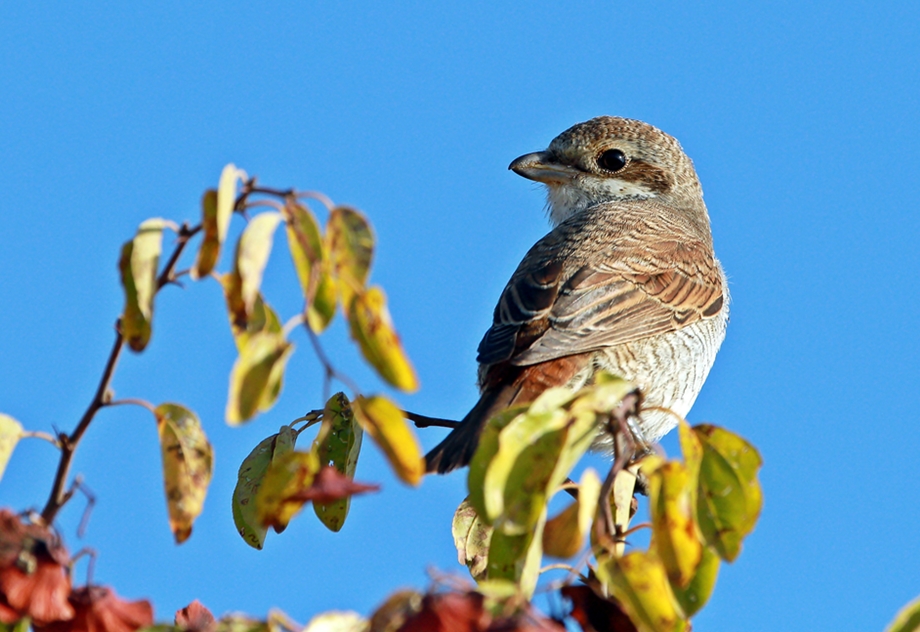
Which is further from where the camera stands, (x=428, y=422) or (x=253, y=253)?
(x=428, y=422)

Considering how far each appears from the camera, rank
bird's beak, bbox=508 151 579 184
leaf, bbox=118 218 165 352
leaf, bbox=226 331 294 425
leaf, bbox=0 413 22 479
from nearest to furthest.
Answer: leaf, bbox=226 331 294 425 → leaf, bbox=118 218 165 352 → leaf, bbox=0 413 22 479 → bird's beak, bbox=508 151 579 184

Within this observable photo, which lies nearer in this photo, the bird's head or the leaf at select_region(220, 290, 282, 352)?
the leaf at select_region(220, 290, 282, 352)

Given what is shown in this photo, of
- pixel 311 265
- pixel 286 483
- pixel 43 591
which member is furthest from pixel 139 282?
pixel 43 591

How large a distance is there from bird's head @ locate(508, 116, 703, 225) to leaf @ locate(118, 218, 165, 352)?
4520mm

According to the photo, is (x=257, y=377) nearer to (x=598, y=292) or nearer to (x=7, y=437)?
(x=7, y=437)

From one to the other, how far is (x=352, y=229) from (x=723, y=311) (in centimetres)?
386

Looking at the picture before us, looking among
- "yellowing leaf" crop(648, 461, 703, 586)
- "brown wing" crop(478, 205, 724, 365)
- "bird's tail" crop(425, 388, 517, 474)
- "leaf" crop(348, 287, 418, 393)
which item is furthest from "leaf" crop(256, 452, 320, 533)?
"brown wing" crop(478, 205, 724, 365)

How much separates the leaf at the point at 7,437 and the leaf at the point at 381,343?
22.9 inches

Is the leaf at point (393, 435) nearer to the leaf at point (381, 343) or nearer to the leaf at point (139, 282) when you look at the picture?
the leaf at point (381, 343)

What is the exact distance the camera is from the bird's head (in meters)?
6.14

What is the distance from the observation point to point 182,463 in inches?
74.5

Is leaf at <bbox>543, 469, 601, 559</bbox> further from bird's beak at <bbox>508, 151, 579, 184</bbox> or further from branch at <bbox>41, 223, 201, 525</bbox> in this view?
bird's beak at <bbox>508, 151, 579, 184</bbox>

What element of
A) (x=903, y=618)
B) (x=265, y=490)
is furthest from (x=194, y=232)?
(x=903, y=618)

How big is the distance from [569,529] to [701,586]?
0.22m
